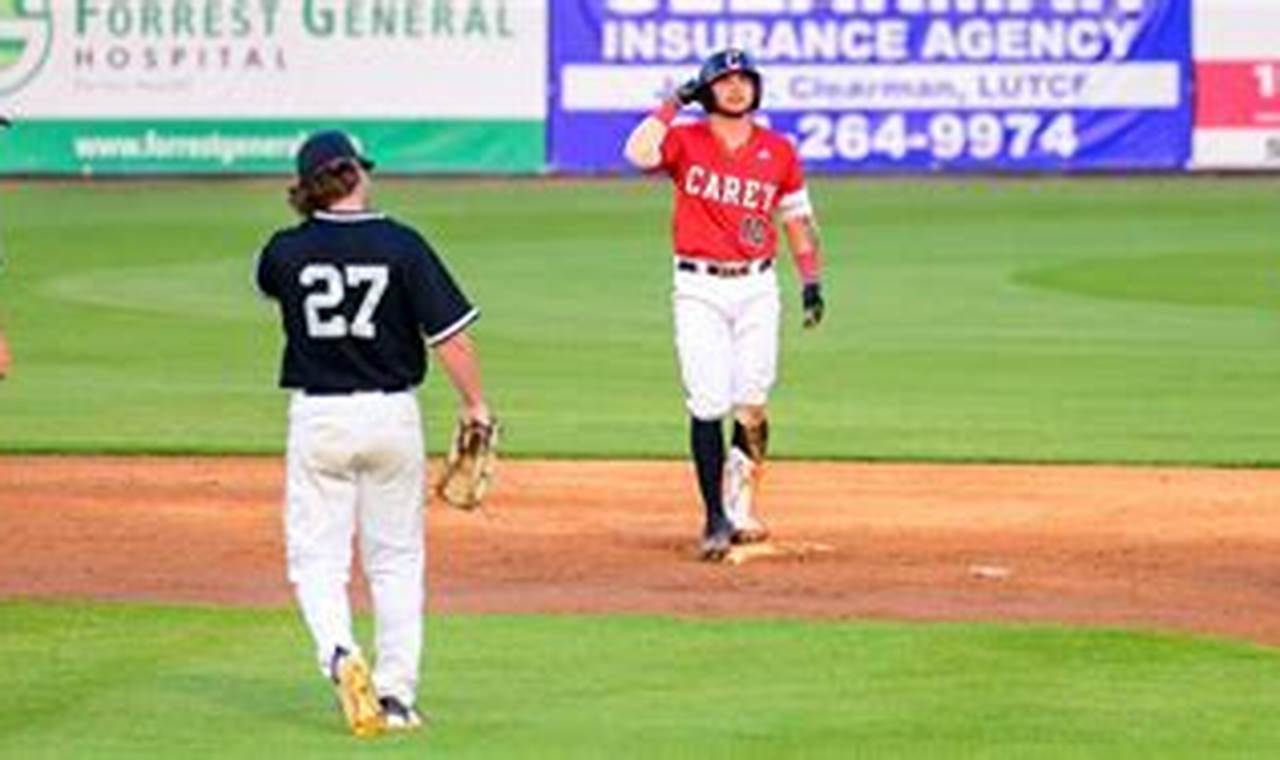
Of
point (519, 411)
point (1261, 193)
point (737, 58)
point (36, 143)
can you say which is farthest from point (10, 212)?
point (737, 58)

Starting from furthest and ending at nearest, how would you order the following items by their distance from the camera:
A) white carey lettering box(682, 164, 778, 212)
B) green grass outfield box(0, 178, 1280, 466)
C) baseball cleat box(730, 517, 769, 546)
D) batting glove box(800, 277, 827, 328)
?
green grass outfield box(0, 178, 1280, 466) → batting glove box(800, 277, 827, 328) → baseball cleat box(730, 517, 769, 546) → white carey lettering box(682, 164, 778, 212)

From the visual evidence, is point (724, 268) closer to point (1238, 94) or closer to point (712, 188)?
point (712, 188)

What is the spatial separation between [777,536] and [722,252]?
1528mm

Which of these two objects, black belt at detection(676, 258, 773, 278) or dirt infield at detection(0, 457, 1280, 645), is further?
black belt at detection(676, 258, 773, 278)

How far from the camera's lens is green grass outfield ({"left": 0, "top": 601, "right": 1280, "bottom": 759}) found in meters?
11.9

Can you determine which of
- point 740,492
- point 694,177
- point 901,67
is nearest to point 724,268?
point 694,177

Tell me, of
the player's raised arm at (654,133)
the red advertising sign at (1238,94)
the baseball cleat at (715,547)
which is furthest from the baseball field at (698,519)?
the red advertising sign at (1238,94)

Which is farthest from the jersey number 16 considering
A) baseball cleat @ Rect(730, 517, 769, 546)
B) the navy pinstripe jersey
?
baseball cleat @ Rect(730, 517, 769, 546)

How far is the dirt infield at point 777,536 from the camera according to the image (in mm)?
15336

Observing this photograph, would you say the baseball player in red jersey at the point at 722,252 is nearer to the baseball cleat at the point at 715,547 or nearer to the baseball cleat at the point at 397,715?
the baseball cleat at the point at 715,547

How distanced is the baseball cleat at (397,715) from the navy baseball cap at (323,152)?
1.60 m

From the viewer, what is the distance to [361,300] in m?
12.1

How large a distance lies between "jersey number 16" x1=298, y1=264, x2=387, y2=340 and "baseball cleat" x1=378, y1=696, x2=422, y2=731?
1.10 meters

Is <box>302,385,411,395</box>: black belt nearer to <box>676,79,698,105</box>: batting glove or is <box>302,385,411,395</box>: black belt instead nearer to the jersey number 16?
the jersey number 16
